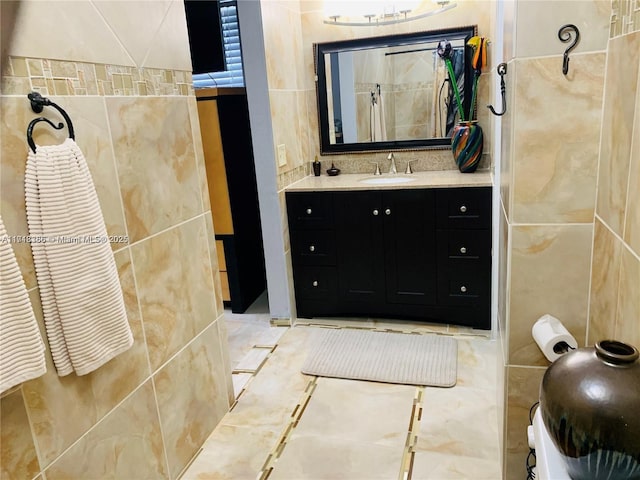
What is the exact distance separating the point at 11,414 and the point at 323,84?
8.64 feet

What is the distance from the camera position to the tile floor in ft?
5.93

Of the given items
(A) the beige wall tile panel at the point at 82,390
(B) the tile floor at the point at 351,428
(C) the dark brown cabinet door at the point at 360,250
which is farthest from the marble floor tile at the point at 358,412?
(A) the beige wall tile panel at the point at 82,390

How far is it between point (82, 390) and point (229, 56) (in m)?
2.80

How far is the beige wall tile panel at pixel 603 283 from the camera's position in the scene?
1.12 meters

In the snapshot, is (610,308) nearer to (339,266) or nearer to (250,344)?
(339,266)

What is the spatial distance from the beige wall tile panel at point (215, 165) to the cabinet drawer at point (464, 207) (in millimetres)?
1343

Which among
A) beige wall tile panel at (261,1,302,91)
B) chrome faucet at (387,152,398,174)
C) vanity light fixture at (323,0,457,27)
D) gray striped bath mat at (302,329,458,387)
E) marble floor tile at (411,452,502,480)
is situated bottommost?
marble floor tile at (411,452,502,480)

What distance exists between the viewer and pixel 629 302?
0.99 metres

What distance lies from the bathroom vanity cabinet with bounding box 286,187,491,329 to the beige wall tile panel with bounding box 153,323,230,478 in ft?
3.37

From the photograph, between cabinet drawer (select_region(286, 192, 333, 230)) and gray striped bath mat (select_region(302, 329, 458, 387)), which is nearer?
gray striped bath mat (select_region(302, 329, 458, 387))

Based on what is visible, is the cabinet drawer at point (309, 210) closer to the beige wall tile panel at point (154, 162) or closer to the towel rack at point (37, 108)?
the beige wall tile panel at point (154, 162)

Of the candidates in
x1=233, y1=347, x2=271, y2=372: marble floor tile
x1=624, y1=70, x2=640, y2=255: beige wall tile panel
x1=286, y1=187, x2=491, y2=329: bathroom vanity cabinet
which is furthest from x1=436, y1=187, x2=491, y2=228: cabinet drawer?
x1=624, y1=70, x2=640, y2=255: beige wall tile panel

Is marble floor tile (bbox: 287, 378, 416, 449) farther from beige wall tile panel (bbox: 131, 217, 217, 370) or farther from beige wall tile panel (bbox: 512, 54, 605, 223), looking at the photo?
beige wall tile panel (bbox: 512, 54, 605, 223)

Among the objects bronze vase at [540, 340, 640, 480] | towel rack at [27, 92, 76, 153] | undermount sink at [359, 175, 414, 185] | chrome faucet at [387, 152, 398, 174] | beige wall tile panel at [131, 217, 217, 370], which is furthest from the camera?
chrome faucet at [387, 152, 398, 174]
